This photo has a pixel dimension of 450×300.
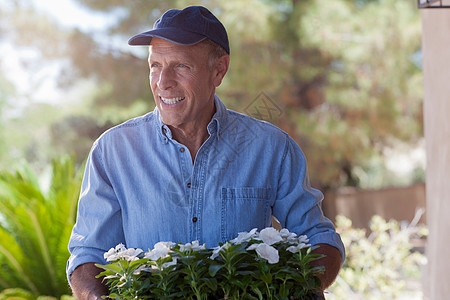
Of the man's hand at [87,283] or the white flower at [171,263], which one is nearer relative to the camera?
the white flower at [171,263]

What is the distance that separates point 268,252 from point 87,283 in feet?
1.65

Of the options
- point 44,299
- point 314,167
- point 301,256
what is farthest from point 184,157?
point 314,167

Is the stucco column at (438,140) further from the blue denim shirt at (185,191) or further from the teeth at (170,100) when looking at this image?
the teeth at (170,100)

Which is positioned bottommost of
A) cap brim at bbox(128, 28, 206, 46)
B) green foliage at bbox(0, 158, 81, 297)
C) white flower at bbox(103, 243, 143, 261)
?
green foliage at bbox(0, 158, 81, 297)

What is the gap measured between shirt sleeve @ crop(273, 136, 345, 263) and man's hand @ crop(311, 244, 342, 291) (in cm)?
2

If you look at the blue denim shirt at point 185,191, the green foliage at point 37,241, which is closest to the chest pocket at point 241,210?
the blue denim shirt at point 185,191

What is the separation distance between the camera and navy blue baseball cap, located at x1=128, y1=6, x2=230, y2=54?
155 centimetres

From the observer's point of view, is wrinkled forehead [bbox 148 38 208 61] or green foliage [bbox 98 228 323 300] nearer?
green foliage [bbox 98 228 323 300]

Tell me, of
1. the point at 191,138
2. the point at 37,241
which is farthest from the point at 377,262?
the point at 191,138

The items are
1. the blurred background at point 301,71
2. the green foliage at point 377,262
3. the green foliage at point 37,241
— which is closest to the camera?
the green foliage at point 37,241

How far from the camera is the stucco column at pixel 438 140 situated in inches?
125

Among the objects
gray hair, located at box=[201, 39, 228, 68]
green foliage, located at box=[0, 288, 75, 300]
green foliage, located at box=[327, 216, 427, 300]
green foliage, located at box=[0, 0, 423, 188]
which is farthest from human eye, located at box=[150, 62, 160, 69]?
green foliage, located at box=[0, 0, 423, 188]

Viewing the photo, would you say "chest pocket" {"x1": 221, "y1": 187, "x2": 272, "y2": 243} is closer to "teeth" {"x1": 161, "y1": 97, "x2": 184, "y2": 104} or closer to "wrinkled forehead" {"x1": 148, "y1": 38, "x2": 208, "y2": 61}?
"teeth" {"x1": 161, "y1": 97, "x2": 184, "y2": 104}

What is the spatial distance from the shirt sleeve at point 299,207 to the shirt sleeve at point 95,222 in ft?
1.50
